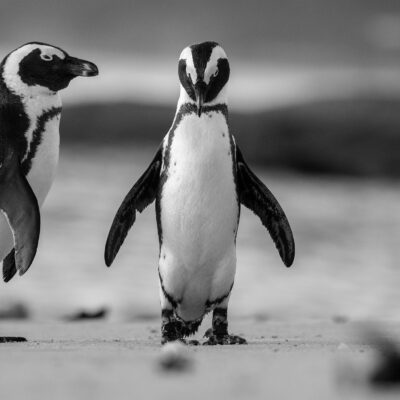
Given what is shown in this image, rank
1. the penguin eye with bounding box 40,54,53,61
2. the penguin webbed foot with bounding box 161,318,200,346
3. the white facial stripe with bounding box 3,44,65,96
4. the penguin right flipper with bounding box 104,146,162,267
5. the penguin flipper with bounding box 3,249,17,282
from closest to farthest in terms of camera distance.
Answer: the penguin webbed foot with bounding box 161,318,200,346, the penguin right flipper with bounding box 104,146,162,267, the white facial stripe with bounding box 3,44,65,96, the penguin eye with bounding box 40,54,53,61, the penguin flipper with bounding box 3,249,17,282

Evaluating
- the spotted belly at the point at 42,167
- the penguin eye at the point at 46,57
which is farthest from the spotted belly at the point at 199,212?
the penguin eye at the point at 46,57

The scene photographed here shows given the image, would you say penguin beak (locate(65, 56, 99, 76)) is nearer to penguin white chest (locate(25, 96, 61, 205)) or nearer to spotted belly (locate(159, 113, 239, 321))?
penguin white chest (locate(25, 96, 61, 205))

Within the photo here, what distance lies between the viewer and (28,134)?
19.2ft

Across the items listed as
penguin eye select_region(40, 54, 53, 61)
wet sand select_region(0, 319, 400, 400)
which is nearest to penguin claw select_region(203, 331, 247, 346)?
wet sand select_region(0, 319, 400, 400)

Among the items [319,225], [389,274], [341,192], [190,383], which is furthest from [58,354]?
[341,192]

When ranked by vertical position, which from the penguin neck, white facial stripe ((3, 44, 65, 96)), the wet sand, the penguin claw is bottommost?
the penguin claw

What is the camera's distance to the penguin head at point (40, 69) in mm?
6016

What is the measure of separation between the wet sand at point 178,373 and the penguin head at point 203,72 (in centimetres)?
115

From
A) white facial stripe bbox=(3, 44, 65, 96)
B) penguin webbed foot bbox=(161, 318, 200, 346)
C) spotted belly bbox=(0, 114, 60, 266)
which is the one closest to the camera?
penguin webbed foot bbox=(161, 318, 200, 346)

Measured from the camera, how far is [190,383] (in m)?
3.32

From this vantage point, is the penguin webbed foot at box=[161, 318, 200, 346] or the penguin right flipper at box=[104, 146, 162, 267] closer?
the penguin webbed foot at box=[161, 318, 200, 346]

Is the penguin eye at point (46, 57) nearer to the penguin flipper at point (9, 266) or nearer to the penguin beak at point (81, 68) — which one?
the penguin beak at point (81, 68)

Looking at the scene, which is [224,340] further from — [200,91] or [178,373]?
[178,373]

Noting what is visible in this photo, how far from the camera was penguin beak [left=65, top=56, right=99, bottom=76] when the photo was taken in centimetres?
612
